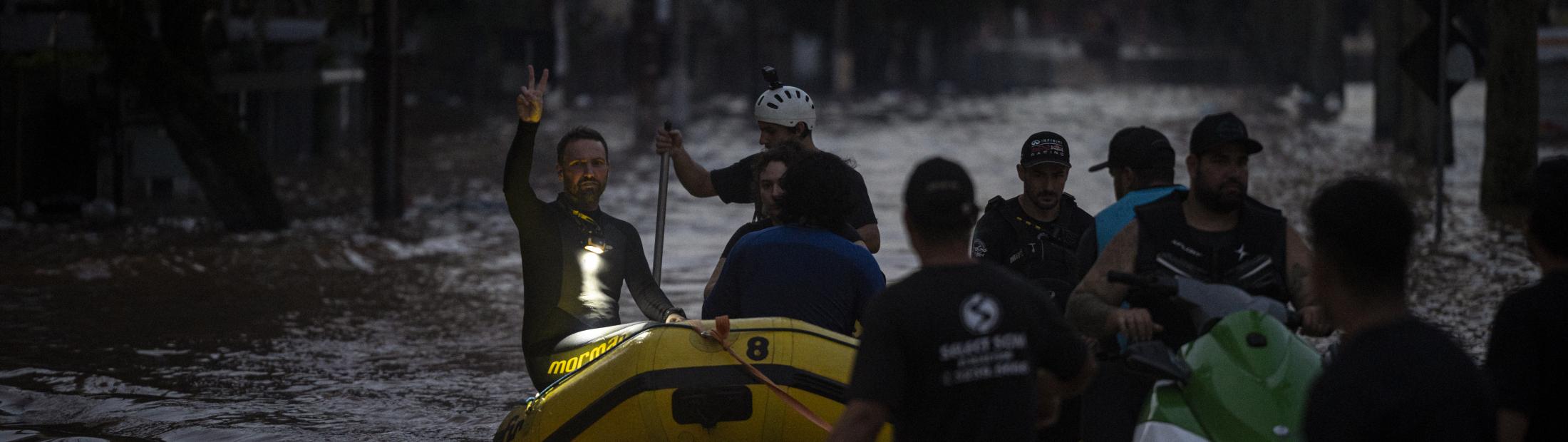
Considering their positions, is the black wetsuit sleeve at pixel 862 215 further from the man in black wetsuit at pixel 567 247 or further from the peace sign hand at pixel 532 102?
the peace sign hand at pixel 532 102

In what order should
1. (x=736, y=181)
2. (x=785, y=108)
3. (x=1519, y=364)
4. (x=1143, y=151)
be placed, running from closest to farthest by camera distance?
1. (x=1519, y=364)
2. (x=1143, y=151)
3. (x=785, y=108)
4. (x=736, y=181)

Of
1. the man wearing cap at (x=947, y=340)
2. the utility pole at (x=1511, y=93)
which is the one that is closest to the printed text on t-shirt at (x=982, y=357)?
the man wearing cap at (x=947, y=340)

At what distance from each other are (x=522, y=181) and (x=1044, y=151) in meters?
1.76

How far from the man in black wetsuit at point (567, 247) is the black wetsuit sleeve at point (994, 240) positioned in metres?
1.06

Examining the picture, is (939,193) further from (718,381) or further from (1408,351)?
(718,381)

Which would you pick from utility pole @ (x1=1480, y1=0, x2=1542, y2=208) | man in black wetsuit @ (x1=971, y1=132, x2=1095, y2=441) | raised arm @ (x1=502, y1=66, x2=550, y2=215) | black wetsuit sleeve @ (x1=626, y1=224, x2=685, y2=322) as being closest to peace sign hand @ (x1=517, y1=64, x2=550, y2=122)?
raised arm @ (x1=502, y1=66, x2=550, y2=215)

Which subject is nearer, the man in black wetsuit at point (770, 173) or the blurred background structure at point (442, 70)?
the man in black wetsuit at point (770, 173)

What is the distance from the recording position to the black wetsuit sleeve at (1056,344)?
14.4 feet

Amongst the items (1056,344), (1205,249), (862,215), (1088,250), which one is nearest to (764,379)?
(1088,250)

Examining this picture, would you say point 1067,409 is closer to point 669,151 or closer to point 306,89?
point 669,151

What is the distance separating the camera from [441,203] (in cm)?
2200

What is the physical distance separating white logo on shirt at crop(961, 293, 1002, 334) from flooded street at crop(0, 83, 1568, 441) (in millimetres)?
4898

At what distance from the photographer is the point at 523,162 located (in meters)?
7.11

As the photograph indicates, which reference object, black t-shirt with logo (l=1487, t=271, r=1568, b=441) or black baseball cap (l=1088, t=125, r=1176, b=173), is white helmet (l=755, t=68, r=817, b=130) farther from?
black t-shirt with logo (l=1487, t=271, r=1568, b=441)
